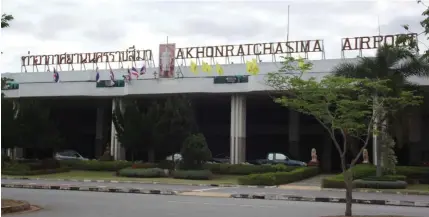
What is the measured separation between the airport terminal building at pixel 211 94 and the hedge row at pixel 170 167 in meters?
2.46

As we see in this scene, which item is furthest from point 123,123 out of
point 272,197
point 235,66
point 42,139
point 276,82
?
point 276,82

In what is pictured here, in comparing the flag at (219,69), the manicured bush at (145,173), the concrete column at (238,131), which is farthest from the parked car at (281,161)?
the manicured bush at (145,173)

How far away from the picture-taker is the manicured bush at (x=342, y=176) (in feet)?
86.5

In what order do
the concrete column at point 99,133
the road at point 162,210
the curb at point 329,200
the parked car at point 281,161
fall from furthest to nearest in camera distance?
the concrete column at point 99,133
the parked car at point 281,161
the curb at point 329,200
the road at point 162,210

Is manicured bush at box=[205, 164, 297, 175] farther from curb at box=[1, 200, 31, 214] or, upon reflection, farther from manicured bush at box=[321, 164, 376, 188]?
curb at box=[1, 200, 31, 214]

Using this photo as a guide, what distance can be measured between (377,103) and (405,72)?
42.5 ft

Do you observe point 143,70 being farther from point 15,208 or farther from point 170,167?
point 15,208

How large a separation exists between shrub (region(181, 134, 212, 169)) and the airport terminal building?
19.0 feet

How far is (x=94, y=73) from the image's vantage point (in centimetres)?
4416

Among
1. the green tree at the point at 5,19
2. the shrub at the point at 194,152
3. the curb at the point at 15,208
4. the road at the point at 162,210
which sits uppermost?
the green tree at the point at 5,19

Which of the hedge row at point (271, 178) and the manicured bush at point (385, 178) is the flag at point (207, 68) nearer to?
the hedge row at point (271, 178)

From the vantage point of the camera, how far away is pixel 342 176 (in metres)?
27.8

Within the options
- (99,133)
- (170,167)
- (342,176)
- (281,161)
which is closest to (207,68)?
(170,167)

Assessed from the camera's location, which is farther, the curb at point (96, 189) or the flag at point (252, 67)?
the flag at point (252, 67)
